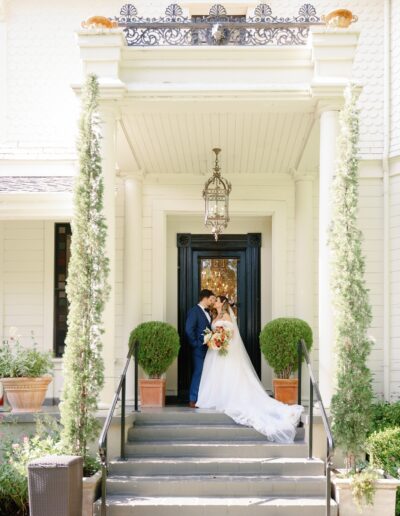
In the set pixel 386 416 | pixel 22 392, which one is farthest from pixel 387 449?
pixel 22 392

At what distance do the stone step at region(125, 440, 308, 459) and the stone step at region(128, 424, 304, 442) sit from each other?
0.76 ft

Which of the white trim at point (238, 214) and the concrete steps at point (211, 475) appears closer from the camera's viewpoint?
the concrete steps at point (211, 475)

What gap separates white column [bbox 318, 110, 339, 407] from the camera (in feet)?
28.6

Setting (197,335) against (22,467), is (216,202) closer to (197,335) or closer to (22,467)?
(197,335)

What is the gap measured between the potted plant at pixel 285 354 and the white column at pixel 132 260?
214 cm

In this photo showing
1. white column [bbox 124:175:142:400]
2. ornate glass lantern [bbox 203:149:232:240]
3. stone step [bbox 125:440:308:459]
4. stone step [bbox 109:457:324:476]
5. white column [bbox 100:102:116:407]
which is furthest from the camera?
white column [bbox 124:175:142:400]

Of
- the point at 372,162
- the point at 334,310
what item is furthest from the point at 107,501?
the point at 372,162

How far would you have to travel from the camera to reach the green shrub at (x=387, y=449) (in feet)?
29.2

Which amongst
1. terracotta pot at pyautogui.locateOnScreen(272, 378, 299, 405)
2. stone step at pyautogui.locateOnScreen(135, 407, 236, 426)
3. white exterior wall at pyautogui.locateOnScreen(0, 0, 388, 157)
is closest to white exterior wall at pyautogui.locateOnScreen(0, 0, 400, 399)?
white exterior wall at pyautogui.locateOnScreen(0, 0, 388, 157)

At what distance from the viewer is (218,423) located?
31.4 feet

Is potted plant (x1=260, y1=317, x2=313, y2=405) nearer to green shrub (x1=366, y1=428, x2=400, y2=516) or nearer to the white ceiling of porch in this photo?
green shrub (x1=366, y1=428, x2=400, y2=516)

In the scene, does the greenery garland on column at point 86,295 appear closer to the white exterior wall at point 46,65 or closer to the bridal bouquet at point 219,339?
the bridal bouquet at point 219,339

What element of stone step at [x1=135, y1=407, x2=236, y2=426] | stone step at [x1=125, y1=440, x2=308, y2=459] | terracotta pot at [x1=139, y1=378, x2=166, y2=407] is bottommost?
stone step at [x1=125, y1=440, x2=308, y2=459]

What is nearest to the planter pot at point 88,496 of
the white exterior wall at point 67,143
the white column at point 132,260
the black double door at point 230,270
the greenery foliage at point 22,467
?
the greenery foliage at point 22,467
